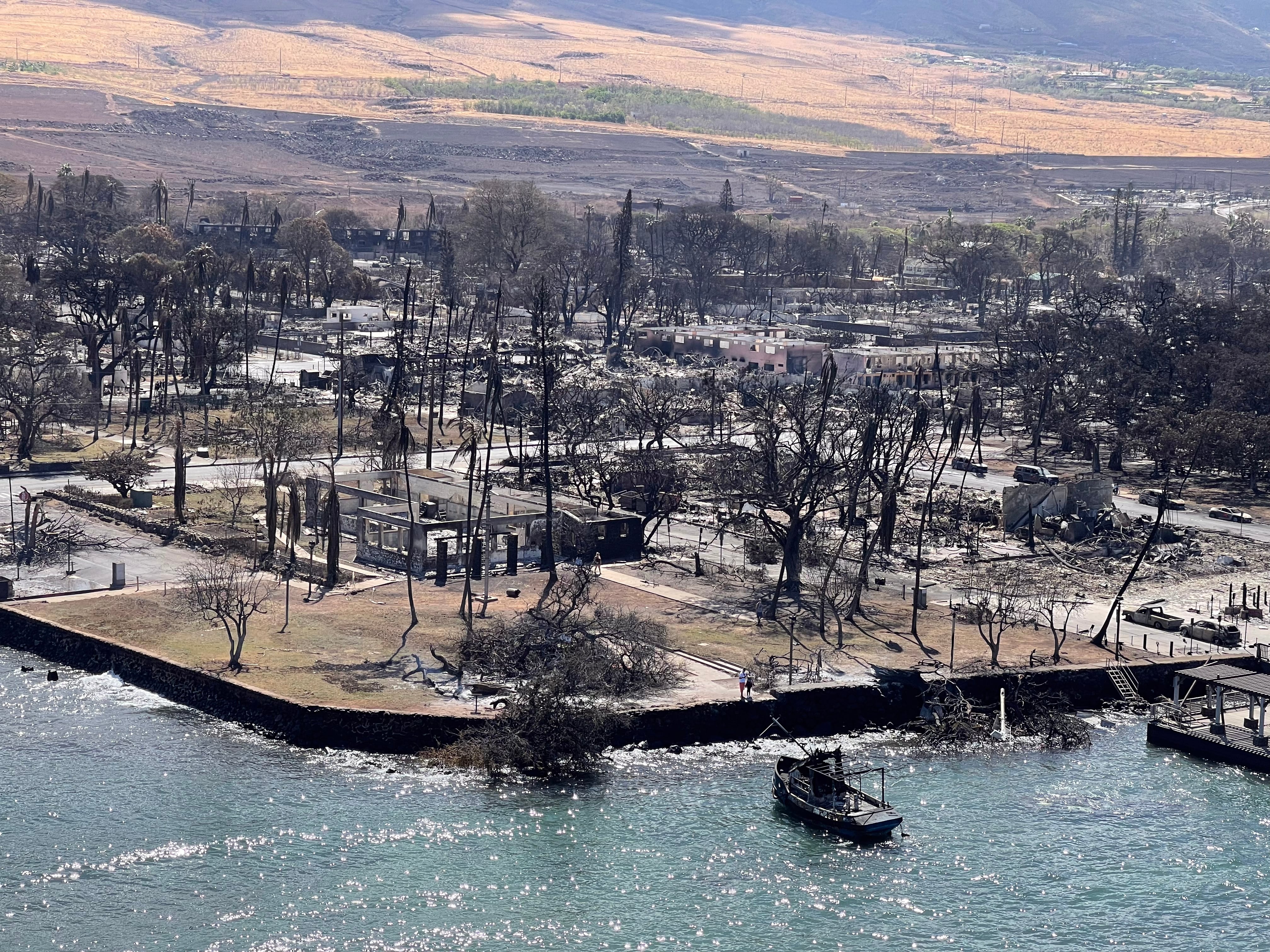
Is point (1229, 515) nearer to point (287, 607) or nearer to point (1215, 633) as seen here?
point (1215, 633)

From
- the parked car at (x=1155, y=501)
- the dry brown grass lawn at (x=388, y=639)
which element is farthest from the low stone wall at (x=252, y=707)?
the parked car at (x=1155, y=501)

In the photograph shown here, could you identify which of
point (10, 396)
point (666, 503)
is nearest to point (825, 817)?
point (666, 503)

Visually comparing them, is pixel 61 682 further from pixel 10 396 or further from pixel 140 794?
pixel 10 396

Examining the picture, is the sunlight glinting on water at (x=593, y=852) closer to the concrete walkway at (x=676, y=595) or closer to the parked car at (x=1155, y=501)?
the concrete walkway at (x=676, y=595)

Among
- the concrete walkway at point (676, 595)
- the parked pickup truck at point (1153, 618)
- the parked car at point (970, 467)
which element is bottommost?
the concrete walkway at point (676, 595)

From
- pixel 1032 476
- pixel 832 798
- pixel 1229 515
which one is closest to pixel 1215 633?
pixel 832 798

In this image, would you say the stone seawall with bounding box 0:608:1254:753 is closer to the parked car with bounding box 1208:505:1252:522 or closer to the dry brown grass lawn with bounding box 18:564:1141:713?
the dry brown grass lawn with bounding box 18:564:1141:713
